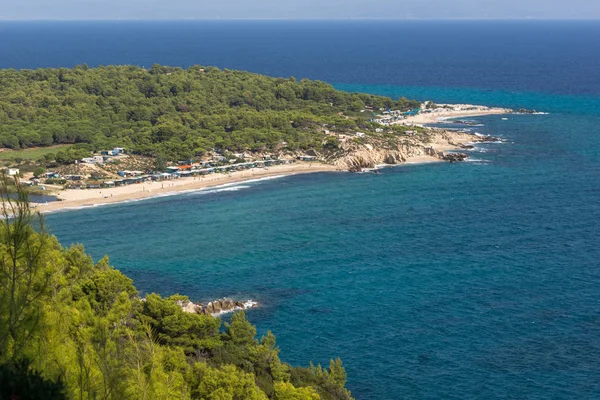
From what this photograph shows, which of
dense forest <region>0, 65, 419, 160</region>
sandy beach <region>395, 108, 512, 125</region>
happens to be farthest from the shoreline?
sandy beach <region>395, 108, 512, 125</region>

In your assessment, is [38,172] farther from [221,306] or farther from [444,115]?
[444,115]

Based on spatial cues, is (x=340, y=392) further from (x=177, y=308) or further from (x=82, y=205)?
(x=82, y=205)

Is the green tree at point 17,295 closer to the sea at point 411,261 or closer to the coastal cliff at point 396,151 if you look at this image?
the sea at point 411,261

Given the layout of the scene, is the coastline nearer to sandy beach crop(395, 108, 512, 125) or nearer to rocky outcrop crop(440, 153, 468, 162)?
rocky outcrop crop(440, 153, 468, 162)

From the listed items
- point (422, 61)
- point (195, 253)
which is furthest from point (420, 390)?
point (422, 61)

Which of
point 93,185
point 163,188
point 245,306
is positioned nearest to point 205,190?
point 163,188

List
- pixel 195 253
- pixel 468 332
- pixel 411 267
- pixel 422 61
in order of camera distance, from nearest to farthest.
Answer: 1. pixel 468 332
2. pixel 411 267
3. pixel 195 253
4. pixel 422 61
